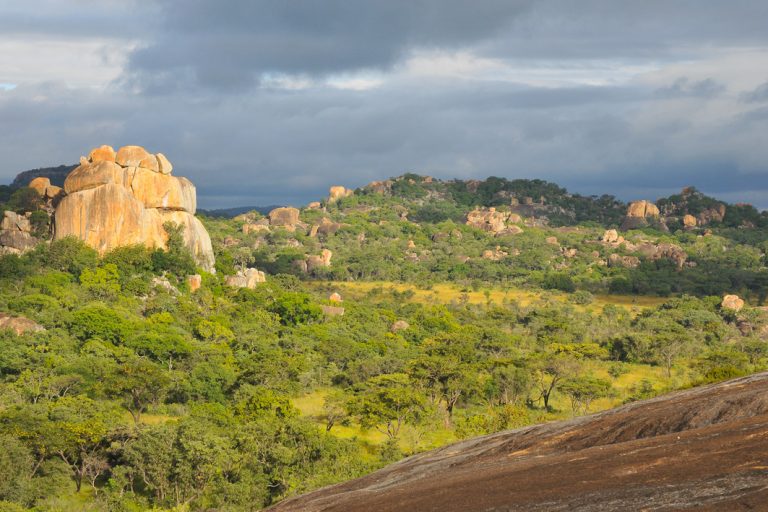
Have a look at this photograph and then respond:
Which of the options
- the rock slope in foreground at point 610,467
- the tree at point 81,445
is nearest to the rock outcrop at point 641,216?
the tree at point 81,445

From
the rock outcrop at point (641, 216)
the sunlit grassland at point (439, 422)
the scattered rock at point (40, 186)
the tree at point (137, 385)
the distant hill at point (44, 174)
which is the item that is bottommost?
the sunlit grassland at point (439, 422)

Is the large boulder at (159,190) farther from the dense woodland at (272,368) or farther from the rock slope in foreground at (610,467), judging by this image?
the rock slope in foreground at (610,467)

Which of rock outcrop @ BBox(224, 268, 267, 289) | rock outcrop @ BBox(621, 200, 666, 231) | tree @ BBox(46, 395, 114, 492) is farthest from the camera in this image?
rock outcrop @ BBox(621, 200, 666, 231)

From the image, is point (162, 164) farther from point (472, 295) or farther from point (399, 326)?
point (472, 295)

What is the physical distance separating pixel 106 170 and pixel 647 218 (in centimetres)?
13531

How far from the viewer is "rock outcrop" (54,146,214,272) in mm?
67375

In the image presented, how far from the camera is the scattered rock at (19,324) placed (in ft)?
167

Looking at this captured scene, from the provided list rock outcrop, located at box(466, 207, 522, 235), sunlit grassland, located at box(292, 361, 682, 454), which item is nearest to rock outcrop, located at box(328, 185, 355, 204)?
rock outcrop, located at box(466, 207, 522, 235)

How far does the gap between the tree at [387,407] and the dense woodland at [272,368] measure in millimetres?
98

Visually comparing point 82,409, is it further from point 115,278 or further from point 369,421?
point 115,278

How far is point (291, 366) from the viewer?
4762cm

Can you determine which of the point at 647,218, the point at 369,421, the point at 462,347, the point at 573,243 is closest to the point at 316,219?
the point at 573,243

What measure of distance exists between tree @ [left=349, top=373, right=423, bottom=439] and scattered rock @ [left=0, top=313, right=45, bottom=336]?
72.0 ft

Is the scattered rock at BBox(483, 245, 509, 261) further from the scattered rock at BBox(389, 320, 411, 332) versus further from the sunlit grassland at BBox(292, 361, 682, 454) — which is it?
the sunlit grassland at BBox(292, 361, 682, 454)
